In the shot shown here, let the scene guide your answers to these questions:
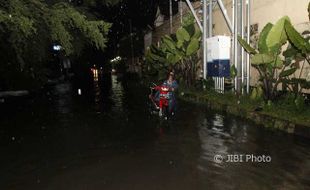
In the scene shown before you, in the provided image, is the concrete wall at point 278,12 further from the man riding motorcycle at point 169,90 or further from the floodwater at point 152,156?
the man riding motorcycle at point 169,90

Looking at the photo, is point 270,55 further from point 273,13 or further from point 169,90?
point 273,13

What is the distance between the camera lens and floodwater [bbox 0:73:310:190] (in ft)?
25.1

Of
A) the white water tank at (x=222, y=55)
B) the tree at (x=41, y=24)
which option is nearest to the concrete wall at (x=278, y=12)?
the white water tank at (x=222, y=55)

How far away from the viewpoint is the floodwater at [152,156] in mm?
7656

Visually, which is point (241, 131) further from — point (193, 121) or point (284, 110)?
point (193, 121)

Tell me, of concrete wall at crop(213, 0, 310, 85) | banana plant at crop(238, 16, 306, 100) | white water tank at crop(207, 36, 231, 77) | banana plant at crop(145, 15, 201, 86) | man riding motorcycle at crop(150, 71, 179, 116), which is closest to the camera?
banana plant at crop(238, 16, 306, 100)

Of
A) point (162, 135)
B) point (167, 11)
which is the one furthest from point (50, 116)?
point (167, 11)

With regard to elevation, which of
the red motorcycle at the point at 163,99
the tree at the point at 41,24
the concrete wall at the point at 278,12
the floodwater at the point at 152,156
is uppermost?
the concrete wall at the point at 278,12

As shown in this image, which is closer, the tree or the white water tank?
the tree

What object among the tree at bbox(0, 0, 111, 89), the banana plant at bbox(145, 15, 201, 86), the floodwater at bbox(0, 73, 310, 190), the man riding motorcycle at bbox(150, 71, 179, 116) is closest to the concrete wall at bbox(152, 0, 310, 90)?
the banana plant at bbox(145, 15, 201, 86)

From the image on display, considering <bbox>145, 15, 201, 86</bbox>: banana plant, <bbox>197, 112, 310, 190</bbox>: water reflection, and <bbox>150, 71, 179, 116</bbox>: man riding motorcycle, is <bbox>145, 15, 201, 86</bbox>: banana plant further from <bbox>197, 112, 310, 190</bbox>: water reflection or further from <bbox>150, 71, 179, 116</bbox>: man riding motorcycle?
<bbox>197, 112, 310, 190</bbox>: water reflection

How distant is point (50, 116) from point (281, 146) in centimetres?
1069

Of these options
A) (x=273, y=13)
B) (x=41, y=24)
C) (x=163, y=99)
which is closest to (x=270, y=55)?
(x=163, y=99)

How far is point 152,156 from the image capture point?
382 inches
